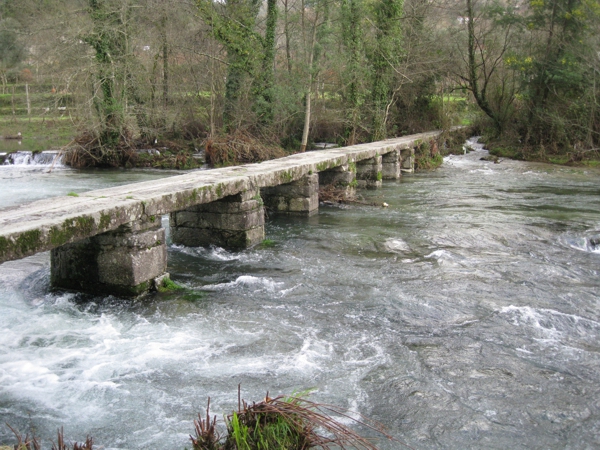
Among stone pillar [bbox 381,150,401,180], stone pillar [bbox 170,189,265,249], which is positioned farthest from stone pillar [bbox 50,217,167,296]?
stone pillar [bbox 381,150,401,180]

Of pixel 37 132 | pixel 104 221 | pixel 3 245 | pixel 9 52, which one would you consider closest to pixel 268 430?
pixel 3 245

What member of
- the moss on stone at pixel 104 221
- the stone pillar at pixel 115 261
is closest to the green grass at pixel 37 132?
the stone pillar at pixel 115 261

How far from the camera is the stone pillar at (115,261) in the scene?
6.33 m

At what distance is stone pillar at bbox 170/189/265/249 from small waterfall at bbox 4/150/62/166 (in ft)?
45.9

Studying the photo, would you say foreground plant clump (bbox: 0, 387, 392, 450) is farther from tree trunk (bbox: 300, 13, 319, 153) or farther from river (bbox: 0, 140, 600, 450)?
tree trunk (bbox: 300, 13, 319, 153)

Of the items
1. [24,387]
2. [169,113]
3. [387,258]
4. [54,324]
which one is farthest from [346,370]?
[169,113]

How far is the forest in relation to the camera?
64.4 ft

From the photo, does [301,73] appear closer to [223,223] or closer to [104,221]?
[223,223]

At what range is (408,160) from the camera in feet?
62.4

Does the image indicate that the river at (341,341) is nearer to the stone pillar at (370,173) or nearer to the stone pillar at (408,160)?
the stone pillar at (370,173)

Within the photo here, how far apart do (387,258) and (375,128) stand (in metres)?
12.7

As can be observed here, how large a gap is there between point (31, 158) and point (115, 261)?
17369 millimetres

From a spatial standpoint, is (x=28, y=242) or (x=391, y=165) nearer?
(x=28, y=242)

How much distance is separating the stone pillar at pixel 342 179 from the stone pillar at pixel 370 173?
6.27ft
